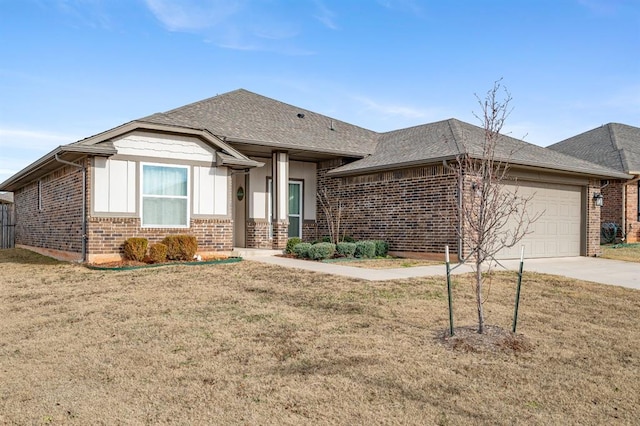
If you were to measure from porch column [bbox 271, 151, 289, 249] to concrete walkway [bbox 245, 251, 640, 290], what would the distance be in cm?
108

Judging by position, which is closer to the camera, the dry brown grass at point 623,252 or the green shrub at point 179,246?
the green shrub at point 179,246

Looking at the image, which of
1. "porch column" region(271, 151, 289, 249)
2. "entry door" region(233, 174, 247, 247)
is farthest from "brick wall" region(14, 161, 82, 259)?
"porch column" region(271, 151, 289, 249)

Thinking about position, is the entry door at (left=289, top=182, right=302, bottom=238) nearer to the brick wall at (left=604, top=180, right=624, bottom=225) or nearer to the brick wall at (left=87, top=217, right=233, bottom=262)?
the brick wall at (left=87, top=217, right=233, bottom=262)

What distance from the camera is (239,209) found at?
638 inches

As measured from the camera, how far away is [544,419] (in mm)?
3488

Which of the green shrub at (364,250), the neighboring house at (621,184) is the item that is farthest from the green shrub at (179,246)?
the neighboring house at (621,184)

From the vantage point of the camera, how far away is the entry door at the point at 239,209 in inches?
631

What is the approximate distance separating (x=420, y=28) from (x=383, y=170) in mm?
4107

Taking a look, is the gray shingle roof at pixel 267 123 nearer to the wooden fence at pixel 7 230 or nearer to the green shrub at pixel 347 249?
the green shrub at pixel 347 249

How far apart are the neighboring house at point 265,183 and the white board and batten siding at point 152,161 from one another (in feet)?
0.08

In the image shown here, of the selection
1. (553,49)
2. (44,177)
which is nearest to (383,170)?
(553,49)

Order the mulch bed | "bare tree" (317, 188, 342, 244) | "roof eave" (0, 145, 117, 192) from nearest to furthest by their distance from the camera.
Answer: the mulch bed, "roof eave" (0, 145, 117, 192), "bare tree" (317, 188, 342, 244)

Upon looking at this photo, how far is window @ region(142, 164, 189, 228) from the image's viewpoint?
40.3 ft

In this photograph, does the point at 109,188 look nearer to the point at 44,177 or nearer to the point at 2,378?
the point at 44,177
